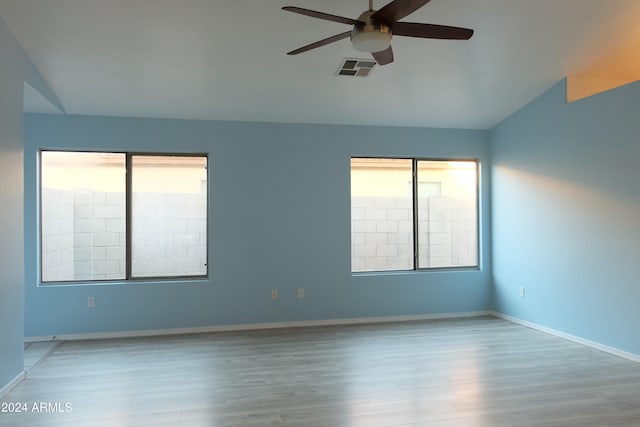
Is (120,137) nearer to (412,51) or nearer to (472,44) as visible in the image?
(412,51)

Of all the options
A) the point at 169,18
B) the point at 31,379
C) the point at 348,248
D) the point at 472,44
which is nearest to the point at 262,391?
the point at 31,379

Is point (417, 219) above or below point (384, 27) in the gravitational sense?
below

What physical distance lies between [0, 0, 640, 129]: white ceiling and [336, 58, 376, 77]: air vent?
0.26ft

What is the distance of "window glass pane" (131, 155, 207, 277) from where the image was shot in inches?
192

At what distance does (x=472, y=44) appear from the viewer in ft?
12.4

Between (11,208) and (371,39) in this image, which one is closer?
(371,39)

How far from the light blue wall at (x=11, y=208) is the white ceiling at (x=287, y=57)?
261 millimetres

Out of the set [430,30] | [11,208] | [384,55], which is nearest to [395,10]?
[430,30]

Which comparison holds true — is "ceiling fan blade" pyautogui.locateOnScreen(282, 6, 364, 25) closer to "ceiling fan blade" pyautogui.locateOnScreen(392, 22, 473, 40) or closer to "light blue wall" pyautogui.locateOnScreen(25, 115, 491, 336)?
"ceiling fan blade" pyautogui.locateOnScreen(392, 22, 473, 40)

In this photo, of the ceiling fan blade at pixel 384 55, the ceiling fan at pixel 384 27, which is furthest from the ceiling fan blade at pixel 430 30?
the ceiling fan blade at pixel 384 55

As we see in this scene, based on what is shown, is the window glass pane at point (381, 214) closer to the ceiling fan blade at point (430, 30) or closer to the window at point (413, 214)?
the window at point (413, 214)

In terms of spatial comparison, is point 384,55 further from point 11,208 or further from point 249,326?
point 249,326

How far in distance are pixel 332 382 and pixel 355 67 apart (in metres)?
2.73

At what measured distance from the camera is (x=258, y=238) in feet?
16.4
